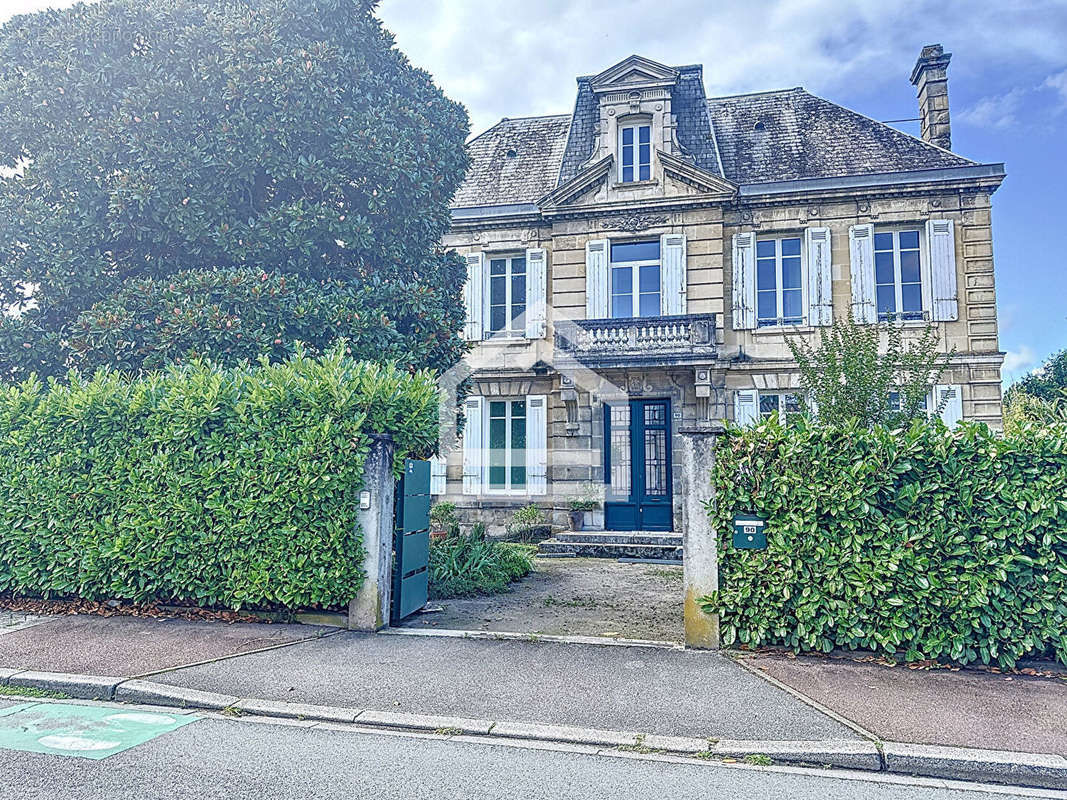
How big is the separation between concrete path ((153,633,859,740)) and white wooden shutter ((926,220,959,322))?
1047 cm

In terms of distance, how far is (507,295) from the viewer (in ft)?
51.5

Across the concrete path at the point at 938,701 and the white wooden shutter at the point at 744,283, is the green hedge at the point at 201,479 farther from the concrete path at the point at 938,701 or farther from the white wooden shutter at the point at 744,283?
the white wooden shutter at the point at 744,283

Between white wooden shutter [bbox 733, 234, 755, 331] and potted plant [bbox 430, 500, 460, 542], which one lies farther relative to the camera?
white wooden shutter [bbox 733, 234, 755, 331]

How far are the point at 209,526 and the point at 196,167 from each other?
4594 mm

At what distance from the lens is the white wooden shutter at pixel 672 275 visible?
47.3 ft

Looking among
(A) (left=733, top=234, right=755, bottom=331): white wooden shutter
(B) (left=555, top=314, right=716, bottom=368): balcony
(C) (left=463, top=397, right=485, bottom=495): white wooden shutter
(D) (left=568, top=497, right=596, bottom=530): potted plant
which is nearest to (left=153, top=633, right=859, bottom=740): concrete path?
(D) (left=568, top=497, right=596, bottom=530): potted plant

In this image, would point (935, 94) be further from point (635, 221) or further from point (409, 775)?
point (409, 775)

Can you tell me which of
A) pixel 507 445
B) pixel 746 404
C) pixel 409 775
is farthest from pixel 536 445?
pixel 409 775

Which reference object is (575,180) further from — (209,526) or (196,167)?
(209,526)

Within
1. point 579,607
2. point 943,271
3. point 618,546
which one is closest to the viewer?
point 579,607

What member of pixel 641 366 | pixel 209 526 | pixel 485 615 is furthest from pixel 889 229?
pixel 209 526

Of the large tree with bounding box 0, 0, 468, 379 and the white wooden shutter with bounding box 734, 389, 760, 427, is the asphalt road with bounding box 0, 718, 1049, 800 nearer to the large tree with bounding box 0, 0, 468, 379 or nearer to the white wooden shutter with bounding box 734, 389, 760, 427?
the large tree with bounding box 0, 0, 468, 379

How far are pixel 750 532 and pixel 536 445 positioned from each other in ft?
30.1

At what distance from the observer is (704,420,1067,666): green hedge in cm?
555
